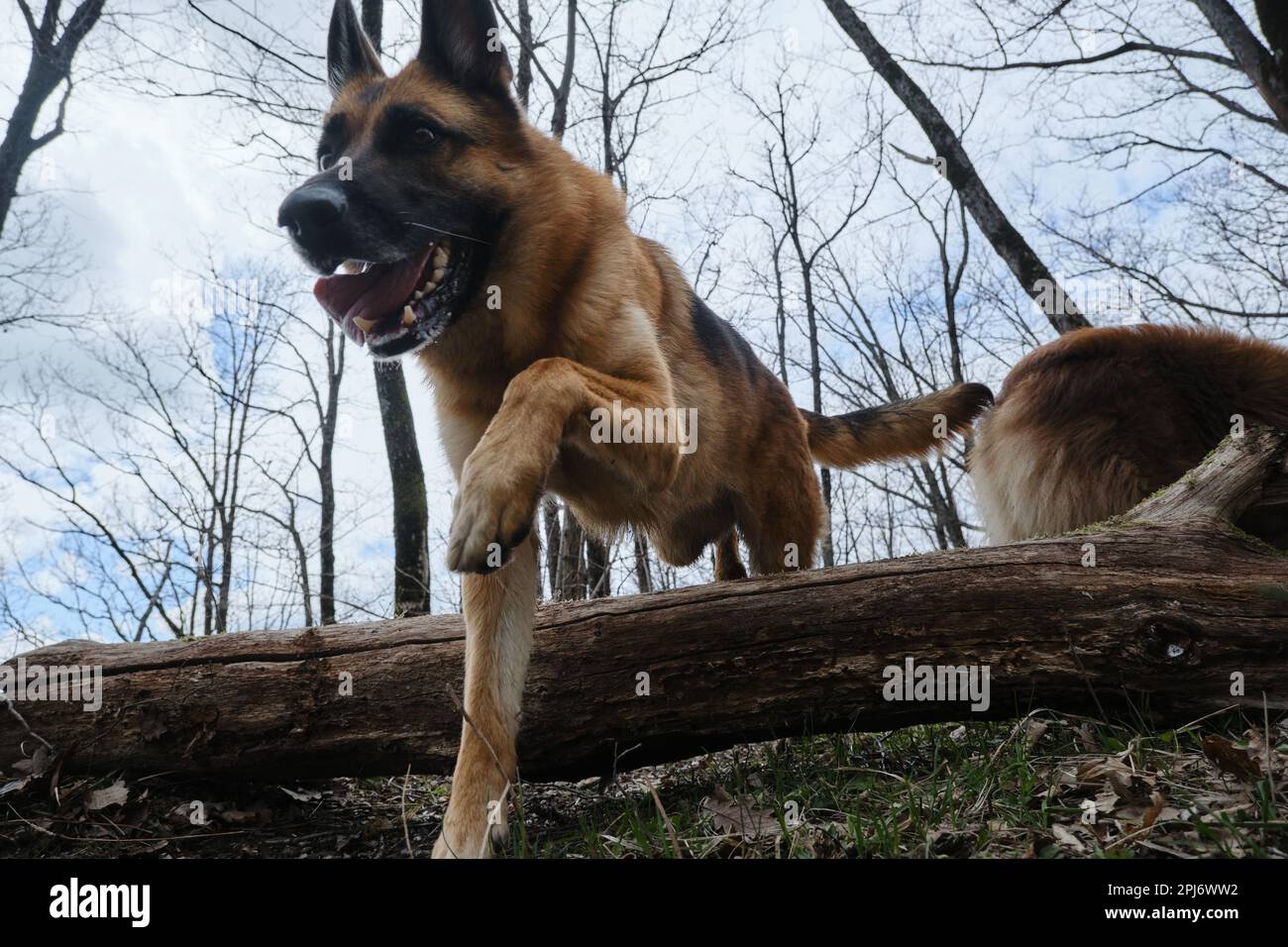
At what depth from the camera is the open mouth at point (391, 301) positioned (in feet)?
9.95

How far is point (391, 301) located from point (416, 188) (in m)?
0.47

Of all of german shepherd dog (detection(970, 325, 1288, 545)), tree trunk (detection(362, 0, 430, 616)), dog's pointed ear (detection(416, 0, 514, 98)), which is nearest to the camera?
dog's pointed ear (detection(416, 0, 514, 98))

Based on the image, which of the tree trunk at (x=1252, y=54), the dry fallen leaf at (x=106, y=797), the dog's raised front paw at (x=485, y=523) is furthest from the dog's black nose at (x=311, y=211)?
the tree trunk at (x=1252, y=54)

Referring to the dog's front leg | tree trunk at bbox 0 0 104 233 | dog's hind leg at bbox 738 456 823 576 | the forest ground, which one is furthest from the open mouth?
tree trunk at bbox 0 0 104 233

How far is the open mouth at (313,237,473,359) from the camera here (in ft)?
9.95

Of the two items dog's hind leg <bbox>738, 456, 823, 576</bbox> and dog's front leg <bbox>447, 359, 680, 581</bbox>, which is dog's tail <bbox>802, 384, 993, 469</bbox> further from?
dog's front leg <bbox>447, 359, 680, 581</bbox>

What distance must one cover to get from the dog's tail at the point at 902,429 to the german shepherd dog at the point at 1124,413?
0.65 meters

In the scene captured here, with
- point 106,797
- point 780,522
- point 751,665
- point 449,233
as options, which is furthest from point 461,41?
point 106,797

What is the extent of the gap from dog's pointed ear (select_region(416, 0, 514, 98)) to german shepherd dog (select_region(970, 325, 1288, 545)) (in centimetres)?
338

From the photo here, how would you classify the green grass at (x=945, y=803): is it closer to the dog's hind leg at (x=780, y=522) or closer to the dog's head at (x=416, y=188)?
the dog's hind leg at (x=780, y=522)
